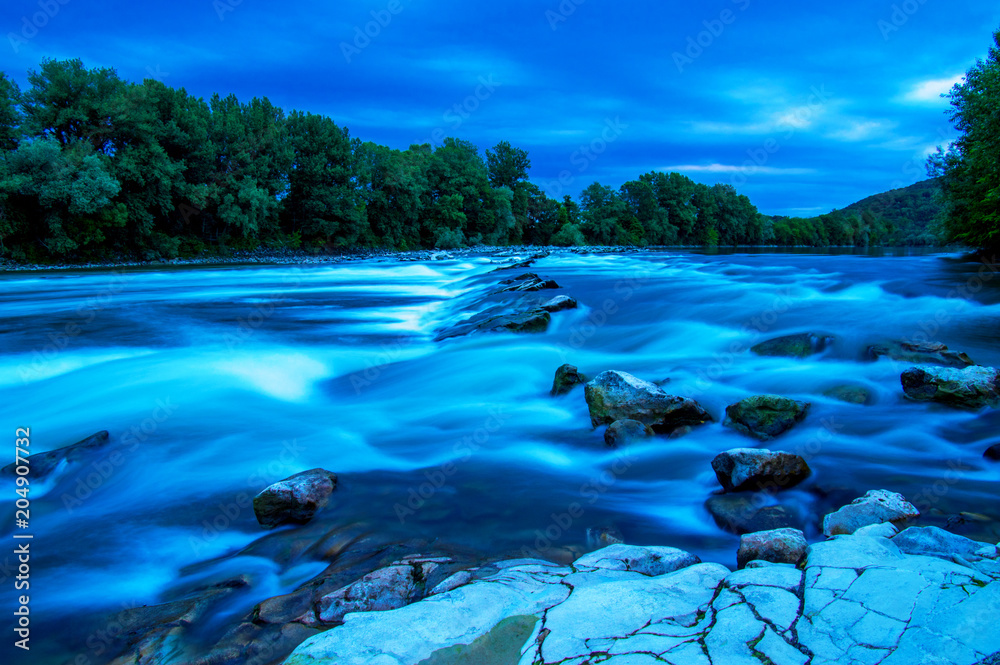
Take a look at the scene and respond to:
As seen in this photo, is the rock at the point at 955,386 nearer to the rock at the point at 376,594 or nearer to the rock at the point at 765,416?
the rock at the point at 765,416

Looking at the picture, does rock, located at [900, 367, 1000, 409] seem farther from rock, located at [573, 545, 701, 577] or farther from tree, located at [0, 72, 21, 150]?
tree, located at [0, 72, 21, 150]

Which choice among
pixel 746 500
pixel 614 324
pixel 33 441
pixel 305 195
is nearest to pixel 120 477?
pixel 33 441

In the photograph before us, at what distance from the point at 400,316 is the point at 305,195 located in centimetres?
4125

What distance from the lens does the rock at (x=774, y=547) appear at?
7.70ft

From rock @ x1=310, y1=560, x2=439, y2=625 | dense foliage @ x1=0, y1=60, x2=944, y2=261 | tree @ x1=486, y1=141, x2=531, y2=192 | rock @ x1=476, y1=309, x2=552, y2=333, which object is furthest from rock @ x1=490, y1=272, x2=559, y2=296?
tree @ x1=486, y1=141, x2=531, y2=192

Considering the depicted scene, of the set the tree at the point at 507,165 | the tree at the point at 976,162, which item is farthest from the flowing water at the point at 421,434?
the tree at the point at 507,165

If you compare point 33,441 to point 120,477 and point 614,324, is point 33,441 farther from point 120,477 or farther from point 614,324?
point 614,324

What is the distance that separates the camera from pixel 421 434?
548 centimetres

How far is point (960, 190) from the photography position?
Answer: 63.6ft

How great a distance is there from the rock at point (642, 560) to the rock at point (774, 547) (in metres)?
0.24

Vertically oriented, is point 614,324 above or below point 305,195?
below

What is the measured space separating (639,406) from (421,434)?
2175 millimetres

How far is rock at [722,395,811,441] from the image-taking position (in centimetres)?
466

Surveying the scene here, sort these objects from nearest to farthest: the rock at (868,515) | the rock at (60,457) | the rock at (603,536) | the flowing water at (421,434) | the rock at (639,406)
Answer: the rock at (868,515) < the rock at (603,536) < the flowing water at (421,434) < the rock at (60,457) < the rock at (639,406)
